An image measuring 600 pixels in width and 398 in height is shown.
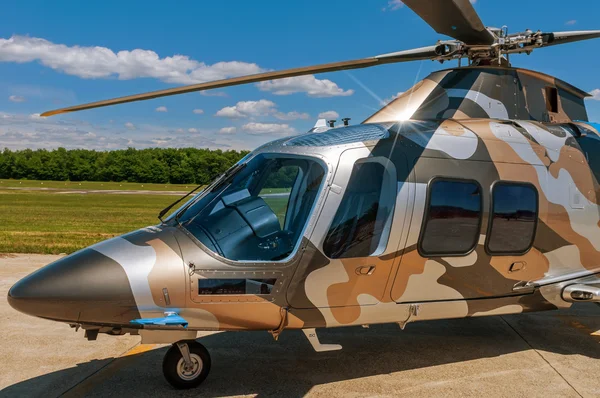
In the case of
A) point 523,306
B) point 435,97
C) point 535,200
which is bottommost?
point 523,306

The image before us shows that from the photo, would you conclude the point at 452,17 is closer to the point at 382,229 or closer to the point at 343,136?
the point at 343,136

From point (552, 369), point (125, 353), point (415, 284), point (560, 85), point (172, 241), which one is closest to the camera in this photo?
point (172, 241)

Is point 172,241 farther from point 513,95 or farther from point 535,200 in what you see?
point 513,95

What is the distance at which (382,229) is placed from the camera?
4.78m

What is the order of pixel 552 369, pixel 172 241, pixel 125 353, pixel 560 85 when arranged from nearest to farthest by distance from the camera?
1. pixel 172 241
2. pixel 552 369
3. pixel 125 353
4. pixel 560 85

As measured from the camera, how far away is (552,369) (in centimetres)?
527

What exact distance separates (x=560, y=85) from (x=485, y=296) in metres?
2.87

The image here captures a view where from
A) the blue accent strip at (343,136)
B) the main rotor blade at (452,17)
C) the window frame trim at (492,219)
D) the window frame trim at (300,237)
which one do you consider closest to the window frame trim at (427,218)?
the window frame trim at (492,219)

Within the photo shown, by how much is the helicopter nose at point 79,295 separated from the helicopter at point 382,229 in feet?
0.04

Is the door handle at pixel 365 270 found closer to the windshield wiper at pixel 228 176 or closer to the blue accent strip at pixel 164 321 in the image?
the windshield wiper at pixel 228 176

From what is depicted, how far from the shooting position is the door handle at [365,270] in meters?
4.68

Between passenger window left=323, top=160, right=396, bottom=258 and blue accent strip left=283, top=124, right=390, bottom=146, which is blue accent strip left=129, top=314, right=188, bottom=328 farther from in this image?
blue accent strip left=283, top=124, right=390, bottom=146

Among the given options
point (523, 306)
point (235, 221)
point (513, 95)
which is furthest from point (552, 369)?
point (235, 221)

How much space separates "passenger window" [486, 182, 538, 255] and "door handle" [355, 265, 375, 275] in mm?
1325
